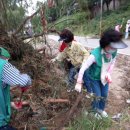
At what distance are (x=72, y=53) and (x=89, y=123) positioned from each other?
1.55 meters

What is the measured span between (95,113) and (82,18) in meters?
1.56

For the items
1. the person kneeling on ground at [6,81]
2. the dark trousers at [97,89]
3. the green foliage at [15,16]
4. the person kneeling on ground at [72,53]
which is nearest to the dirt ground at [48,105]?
the person kneeling on ground at [72,53]

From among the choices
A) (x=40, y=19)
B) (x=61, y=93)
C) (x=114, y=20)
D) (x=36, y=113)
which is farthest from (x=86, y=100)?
(x=114, y=20)

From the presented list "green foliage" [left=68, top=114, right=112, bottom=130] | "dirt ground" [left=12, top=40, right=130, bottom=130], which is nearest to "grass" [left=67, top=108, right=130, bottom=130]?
"green foliage" [left=68, top=114, right=112, bottom=130]

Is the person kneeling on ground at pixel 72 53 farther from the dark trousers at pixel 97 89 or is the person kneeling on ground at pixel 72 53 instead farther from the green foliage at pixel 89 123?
the green foliage at pixel 89 123

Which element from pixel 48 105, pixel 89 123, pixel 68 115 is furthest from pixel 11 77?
pixel 89 123

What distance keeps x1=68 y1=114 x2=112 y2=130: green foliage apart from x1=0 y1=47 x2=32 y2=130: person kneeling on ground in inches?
54.7

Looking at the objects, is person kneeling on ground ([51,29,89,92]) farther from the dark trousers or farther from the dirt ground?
the dark trousers

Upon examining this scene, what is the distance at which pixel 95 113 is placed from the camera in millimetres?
4672

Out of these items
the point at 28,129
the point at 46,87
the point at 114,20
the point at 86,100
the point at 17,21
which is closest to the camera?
the point at 28,129

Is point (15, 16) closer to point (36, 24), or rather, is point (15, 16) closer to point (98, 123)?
point (36, 24)

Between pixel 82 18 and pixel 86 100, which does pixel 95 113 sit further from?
pixel 82 18

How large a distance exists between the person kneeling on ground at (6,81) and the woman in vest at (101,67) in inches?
62.0

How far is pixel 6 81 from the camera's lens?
267 cm
